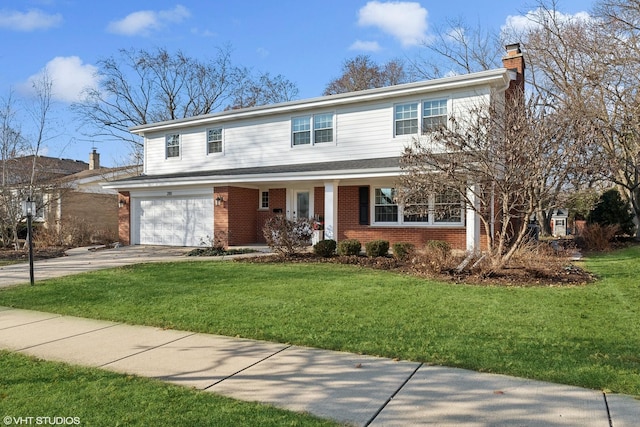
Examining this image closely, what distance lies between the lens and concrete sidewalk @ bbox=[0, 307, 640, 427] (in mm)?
3482

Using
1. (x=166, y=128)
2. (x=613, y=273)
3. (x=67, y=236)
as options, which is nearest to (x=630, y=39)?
(x=613, y=273)

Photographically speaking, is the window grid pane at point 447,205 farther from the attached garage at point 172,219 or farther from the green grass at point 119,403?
the attached garage at point 172,219

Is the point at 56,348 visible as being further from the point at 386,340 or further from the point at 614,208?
the point at 614,208

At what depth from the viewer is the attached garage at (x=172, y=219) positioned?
1869cm

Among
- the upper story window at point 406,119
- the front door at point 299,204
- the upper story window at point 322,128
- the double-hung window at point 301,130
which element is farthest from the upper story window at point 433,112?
the front door at point 299,204

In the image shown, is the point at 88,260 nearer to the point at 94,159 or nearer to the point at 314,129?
the point at 314,129

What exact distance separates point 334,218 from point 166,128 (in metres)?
10.6

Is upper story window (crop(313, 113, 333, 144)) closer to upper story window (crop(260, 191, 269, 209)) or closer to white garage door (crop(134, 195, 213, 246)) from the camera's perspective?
upper story window (crop(260, 191, 269, 209))

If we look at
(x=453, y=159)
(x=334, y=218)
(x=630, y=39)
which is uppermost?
(x=630, y=39)

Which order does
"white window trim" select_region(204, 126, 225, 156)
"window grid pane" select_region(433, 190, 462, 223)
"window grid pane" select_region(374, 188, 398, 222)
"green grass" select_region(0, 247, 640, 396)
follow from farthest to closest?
"white window trim" select_region(204, 126, 225, 156) → "window grid pane" select_region(374, 188, 398, 222) → "window grid pane" select_region(433, 190, 462, 223) → "green grass" select_region(0, 247, 640, 396)

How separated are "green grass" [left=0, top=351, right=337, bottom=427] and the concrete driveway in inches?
309

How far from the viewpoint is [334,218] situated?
15.6 metres

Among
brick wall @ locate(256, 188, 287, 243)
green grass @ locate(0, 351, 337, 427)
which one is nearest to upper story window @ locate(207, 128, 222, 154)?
brick wall @ locate(256, 188, 287, 243)

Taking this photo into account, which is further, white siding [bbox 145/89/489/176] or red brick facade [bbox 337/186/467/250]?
white siding [bbox 145/89/489/176]
